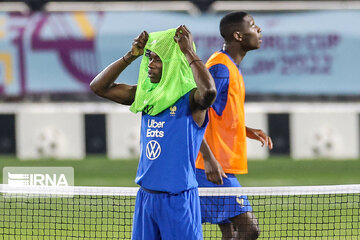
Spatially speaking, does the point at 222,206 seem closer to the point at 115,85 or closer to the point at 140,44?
the point at 115,85

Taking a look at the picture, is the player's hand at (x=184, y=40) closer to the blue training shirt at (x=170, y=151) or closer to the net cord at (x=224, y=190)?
the blue training shirt at (x=170, y=151)

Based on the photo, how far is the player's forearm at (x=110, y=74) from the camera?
5402 millimetres

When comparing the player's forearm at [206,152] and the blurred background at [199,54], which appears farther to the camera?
the blurred background at [199,54]

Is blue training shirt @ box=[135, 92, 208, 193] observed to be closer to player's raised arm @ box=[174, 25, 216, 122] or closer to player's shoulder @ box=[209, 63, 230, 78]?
player's raised arm @ box=[174, 25, 216, 122]

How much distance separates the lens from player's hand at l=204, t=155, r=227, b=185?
574 centimetres

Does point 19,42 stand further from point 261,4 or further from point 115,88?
point 115,88

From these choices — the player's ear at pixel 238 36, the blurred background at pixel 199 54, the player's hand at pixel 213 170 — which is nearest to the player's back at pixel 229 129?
the player's ear at pixel 238 36

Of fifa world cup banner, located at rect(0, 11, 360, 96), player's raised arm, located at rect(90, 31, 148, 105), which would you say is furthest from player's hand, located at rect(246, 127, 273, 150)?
fifa world cup banner, located at rect(0, 11, 360, 96)

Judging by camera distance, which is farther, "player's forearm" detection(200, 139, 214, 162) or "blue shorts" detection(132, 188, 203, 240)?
"player's forearm" detection(200, 139, 214, 162)

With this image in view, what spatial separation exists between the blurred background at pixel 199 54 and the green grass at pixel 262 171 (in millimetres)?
562

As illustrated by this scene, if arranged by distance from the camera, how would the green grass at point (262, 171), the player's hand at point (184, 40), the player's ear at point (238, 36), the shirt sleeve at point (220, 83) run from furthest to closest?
the green grass at point (262, 171)
the player's ear at point (238, 36)
the shirt sleeve at point (220, 83)
the player's hand at point (184, 40)

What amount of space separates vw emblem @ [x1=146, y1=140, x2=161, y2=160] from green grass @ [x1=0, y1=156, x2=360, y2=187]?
9.54m

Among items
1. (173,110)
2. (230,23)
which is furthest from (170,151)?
(230,23)

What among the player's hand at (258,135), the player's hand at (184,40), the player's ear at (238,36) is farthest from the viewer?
the player's hand at (258,135)
